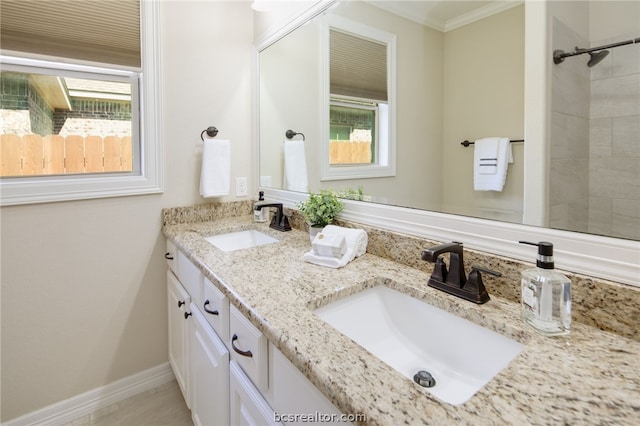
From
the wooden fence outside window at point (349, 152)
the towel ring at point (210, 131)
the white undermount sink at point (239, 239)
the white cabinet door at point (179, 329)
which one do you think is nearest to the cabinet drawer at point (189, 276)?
the white cabinet door at point (179, 329)

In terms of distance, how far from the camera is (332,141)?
1.68 meters

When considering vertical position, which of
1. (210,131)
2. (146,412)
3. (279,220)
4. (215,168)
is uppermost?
(210,131)

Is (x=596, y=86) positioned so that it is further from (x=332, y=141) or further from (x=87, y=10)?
(x=87, y=10)

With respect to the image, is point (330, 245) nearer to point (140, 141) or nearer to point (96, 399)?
point (140, 141)

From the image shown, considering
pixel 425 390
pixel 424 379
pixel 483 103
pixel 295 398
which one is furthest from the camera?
pixel 483 103

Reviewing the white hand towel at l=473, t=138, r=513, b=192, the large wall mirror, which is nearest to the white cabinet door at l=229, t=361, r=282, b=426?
the large wall mirror

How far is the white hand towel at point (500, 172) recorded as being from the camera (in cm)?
96

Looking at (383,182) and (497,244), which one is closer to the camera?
(497,244)

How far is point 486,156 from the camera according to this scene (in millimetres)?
1006

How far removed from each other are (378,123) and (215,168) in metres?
0.97

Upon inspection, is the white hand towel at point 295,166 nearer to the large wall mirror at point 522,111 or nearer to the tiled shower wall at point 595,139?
the large wall mirror at point 522,111

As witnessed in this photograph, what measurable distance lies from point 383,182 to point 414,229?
0.98ft

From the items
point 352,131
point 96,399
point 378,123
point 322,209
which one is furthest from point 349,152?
point 96,399

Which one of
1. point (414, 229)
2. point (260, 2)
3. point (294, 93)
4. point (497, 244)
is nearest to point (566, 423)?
point (497, 244)
